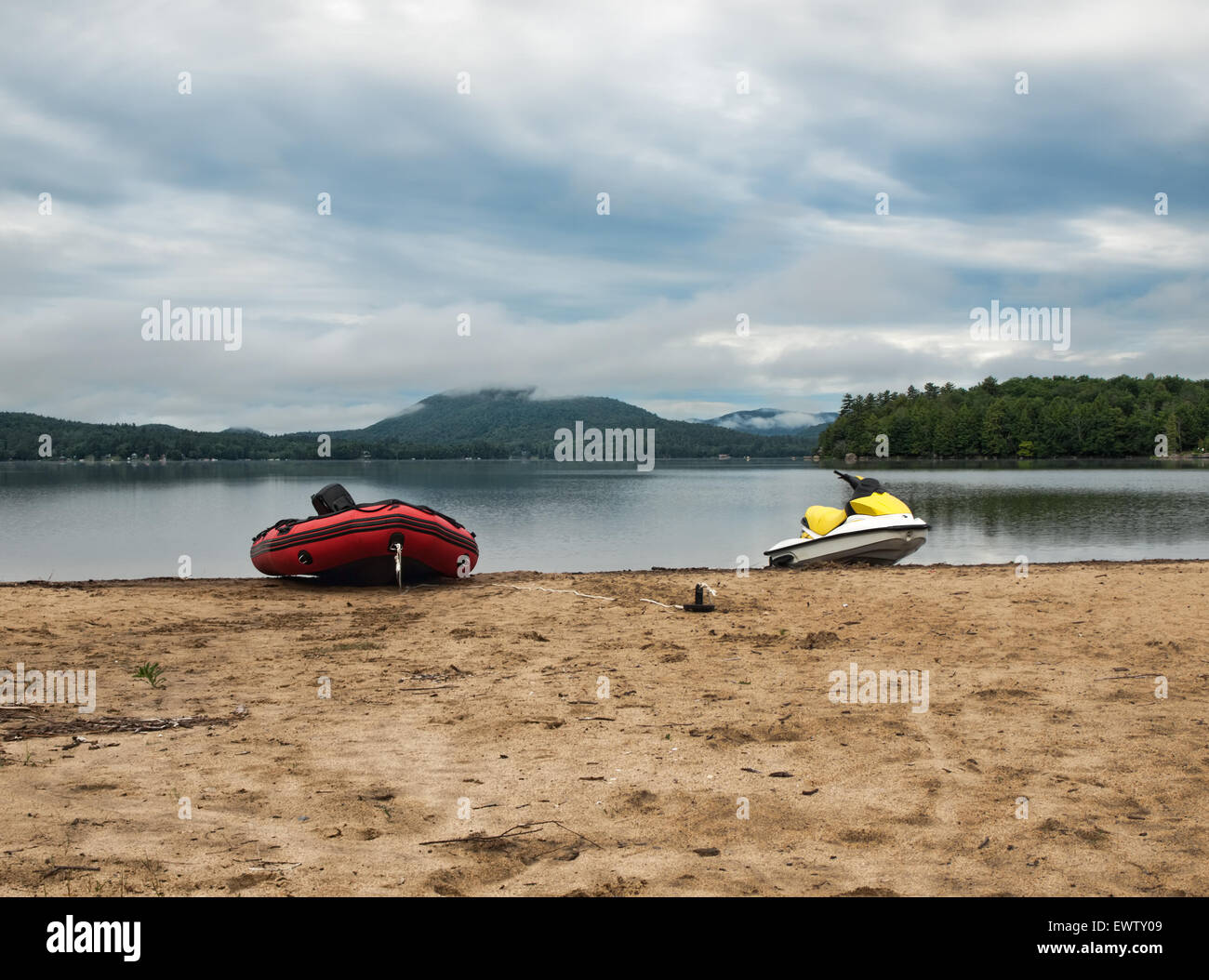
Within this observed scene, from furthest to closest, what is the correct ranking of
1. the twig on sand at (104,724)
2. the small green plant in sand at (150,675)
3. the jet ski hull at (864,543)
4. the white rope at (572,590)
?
the jet ski hull at (864,543), the white rope at (572,590), the small green plant in sand at (150,675), the twig on sand at (104,724)

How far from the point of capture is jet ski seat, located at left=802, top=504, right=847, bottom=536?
1925 cm

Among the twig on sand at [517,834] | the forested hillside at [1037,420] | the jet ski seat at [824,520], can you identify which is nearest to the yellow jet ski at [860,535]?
the jet ski seat at [824,520]

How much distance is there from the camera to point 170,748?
608 cm

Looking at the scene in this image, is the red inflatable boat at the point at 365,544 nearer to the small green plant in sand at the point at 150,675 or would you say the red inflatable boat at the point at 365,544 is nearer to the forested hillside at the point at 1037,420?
the small green plant in sand at the point at 150,675

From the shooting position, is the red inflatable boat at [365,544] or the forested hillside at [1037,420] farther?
the forested hillside at [1037,420]

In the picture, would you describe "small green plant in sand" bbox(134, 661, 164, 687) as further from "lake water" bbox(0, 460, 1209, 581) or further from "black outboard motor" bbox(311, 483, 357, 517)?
"lake water" bbox(0, 460, 1209, 581)

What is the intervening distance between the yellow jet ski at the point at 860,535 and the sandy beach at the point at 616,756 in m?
6.67

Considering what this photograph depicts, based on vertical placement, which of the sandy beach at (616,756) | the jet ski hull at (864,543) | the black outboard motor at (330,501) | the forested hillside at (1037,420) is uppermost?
the forested hillside at (1037,420)

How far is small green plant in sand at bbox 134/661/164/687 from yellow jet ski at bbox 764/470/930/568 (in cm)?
1395

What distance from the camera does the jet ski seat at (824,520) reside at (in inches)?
Answer: 758

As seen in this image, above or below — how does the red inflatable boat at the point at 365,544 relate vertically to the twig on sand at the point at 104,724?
above

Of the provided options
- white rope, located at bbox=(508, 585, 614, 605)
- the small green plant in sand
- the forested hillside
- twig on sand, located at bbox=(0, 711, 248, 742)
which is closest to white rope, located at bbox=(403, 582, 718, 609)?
white rope, located at bbox=(508, 585, 614, 605)

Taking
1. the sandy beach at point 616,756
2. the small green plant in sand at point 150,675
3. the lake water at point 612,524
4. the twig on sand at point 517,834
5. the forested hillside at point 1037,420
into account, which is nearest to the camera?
the sandy beach at point 616,756

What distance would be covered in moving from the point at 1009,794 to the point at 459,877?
329 cm
